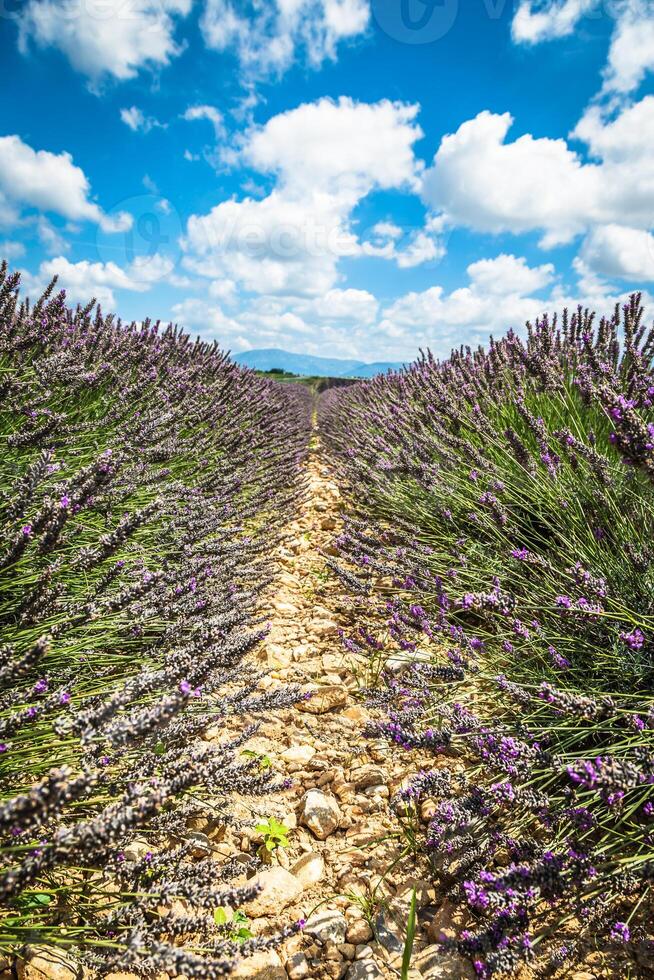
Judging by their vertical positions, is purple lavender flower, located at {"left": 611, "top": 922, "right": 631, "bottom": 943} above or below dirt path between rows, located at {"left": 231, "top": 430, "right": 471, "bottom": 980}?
above

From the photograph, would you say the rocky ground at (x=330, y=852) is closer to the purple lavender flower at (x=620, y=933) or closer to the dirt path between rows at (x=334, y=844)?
the dirt path between rows at (x=334, y=844)

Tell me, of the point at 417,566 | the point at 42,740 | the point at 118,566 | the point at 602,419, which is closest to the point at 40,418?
the point at 118,566

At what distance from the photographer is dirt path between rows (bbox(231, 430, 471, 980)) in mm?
1185

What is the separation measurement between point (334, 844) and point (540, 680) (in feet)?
2.81

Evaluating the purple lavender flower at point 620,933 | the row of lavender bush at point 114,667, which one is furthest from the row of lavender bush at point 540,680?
the row of lavender bush at point 114,667

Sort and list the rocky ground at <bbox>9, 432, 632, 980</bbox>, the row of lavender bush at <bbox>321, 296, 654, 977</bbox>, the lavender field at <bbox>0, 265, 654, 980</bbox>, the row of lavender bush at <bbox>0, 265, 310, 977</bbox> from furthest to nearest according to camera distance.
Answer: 1. the rocky ground at <bbox>9, 432, 632, 980</bbox>
2. the row of lavender bush at <bbox>321, 296, 654, 977</bbox>
3. the lavender field at <bbox>0, 265, 654, 980</bbox>
4. the row of lavender bush at <bbox>0, 265, 310, 977</bbox>

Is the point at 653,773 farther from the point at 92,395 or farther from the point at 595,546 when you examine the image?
the point at 92,395

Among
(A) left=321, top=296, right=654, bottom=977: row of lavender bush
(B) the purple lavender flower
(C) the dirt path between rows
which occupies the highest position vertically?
(A) left=321, top=296, right=654, bottom=977: row of lavender bush

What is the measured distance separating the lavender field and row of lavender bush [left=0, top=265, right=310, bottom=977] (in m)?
0.01

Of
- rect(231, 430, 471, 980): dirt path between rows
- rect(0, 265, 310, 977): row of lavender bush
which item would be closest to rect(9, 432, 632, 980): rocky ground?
rect(231, 430, 471, 980): dirt path between rows

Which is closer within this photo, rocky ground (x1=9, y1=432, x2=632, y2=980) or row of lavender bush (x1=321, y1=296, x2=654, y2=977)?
row of lavender bush (x1=321, y1=296, x2=654, y2=977)

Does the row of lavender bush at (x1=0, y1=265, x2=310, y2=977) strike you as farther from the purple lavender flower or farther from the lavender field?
the purple lavender flower

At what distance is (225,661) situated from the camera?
1455 millimetres

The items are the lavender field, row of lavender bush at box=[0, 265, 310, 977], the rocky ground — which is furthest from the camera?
the rocky ground
